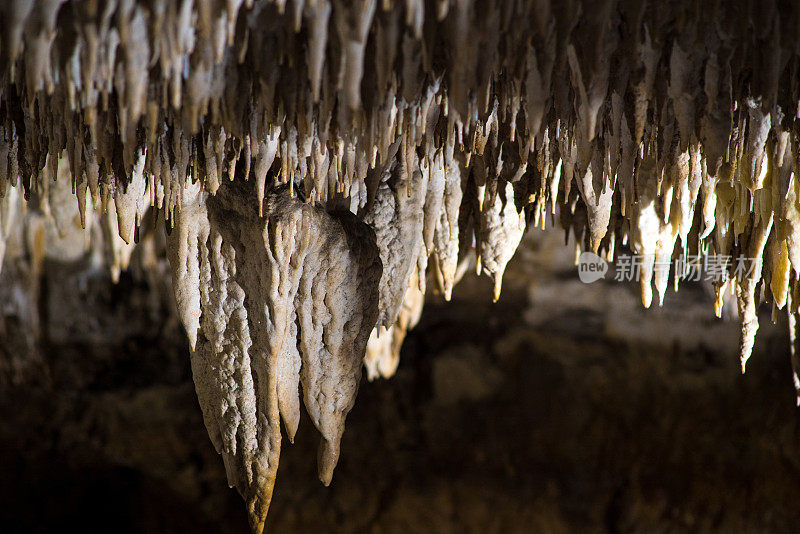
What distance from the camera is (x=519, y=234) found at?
8.04 feet

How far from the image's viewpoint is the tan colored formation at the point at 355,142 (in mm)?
1209

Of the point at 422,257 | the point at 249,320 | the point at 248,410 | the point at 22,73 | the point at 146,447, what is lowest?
the point at 146,447

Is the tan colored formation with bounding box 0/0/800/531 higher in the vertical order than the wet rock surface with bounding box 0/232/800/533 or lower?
higher

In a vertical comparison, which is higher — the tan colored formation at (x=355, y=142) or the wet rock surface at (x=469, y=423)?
the tan colored formation at (x=355, y=142)

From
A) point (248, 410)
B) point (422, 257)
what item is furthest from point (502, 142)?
point (248, 410)

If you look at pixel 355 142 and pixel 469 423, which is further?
pixel 469 423

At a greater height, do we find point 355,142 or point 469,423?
point 355,142

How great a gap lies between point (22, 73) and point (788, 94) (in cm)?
141

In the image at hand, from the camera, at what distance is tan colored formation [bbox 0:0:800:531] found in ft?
3.97

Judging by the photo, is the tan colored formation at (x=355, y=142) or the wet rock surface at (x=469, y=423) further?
the wet rock surface at (x=469, y=423)

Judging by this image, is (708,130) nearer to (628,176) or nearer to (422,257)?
(628,176)

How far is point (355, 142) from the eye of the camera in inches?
68.1

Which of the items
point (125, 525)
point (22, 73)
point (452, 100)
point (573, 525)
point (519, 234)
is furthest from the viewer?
point (125, 525)

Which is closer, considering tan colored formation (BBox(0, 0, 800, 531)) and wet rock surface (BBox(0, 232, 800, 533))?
tan colored formation (BBox(0, 0, 800, 531))
